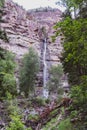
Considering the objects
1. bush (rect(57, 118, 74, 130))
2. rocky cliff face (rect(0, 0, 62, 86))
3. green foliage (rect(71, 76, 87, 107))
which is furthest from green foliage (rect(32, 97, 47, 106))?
rocky cliff face (rect(0, 0, 62, 86))

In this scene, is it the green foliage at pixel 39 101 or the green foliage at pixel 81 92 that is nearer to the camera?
the green foliage at pixel 81 92

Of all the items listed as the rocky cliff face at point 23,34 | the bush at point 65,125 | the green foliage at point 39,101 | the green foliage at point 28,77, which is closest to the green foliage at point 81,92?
the bush at point 65,125

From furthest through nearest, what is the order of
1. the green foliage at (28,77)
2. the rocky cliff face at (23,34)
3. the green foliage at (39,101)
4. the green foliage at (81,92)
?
the rocky cliff face at (23,34) < the green foliage at (28,77) < the green foliage at (39,101) < the green foliage at (81,92)

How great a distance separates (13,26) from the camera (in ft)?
248

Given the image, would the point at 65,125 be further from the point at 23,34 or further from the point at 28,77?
the point at 23,34

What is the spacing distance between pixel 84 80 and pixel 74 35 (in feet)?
5.68

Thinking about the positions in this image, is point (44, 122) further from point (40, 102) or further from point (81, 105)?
point (40, 102)

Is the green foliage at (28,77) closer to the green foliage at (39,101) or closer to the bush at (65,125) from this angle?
the green foliage at (39,101)

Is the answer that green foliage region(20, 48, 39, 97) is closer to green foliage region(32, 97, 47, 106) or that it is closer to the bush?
green foliage region(32, 97, 47, 106)

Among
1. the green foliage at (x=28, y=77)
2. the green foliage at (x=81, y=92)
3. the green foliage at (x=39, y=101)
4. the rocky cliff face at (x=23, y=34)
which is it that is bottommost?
the green foliage at (x=39, y=101)

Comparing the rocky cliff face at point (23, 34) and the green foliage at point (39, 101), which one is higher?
the rocky cliff face at point (23, 34)

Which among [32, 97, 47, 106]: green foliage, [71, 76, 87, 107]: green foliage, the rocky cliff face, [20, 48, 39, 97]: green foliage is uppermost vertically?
the rocky cliff face

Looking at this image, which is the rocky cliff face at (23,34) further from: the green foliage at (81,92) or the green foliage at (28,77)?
the green foliage at (81,92)

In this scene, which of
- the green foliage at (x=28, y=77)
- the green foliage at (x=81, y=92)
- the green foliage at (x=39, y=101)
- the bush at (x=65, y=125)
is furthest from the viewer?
the green foliage at (x=28, y=77)
